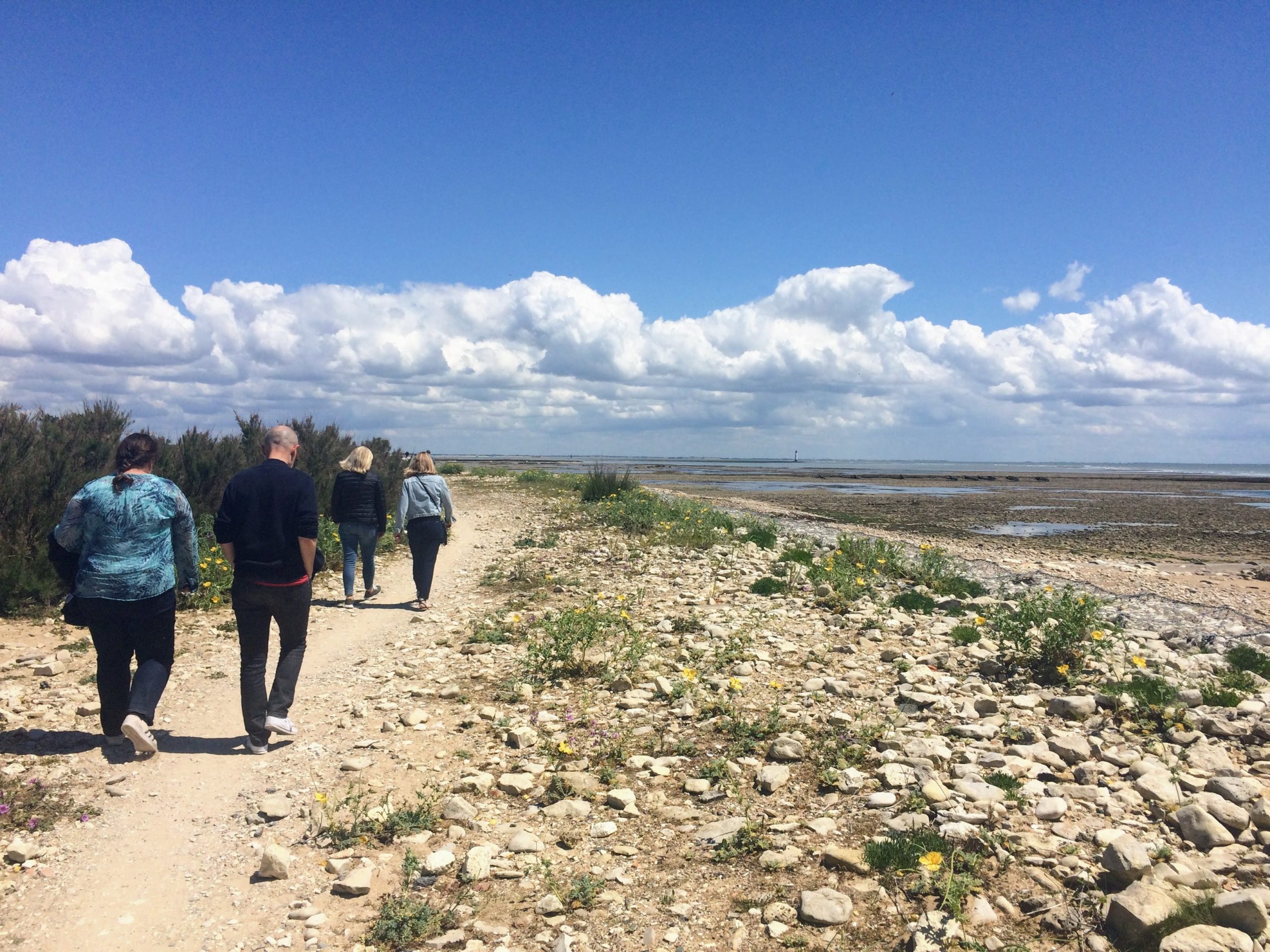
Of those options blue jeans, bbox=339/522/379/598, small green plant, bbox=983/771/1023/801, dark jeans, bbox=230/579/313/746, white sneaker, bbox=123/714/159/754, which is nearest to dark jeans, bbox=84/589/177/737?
white sneaker, bbox=123/714/159/754

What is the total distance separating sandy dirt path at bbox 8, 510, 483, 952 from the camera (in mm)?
3598

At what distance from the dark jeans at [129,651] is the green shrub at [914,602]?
835cm

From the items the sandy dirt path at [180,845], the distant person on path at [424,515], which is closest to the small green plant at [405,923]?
the sandy dirt path at [180,845]

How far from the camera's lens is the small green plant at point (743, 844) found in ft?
13.7

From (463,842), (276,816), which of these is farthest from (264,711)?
(463,842)

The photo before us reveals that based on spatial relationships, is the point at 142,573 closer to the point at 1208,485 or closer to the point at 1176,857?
the point at 1176,857

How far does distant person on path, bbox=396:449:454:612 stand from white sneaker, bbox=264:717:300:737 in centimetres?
450

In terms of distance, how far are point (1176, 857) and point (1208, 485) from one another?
252ft

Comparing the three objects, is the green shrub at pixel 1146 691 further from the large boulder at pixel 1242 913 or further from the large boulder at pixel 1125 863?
the large boulder at pixel 1242 913

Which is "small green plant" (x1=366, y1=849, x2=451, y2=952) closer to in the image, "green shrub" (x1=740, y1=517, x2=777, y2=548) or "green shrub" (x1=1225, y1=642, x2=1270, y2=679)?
"green shrub" (x1=1225, y1=642, x2=1270, y2=679)

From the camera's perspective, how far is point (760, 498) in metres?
43.1

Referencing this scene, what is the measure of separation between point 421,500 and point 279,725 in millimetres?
4718

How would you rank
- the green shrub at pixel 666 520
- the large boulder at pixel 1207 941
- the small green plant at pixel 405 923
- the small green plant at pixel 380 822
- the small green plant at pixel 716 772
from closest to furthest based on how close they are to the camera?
the large boulder at pixel 1207 941, the small green plant at pixel 405 923, the small green plant at pixel 380 822, the small green plant at pixel 716 772, the green shrub at pixel 666 520

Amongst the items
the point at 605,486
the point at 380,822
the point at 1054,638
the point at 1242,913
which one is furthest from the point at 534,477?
the point at 1242,913
